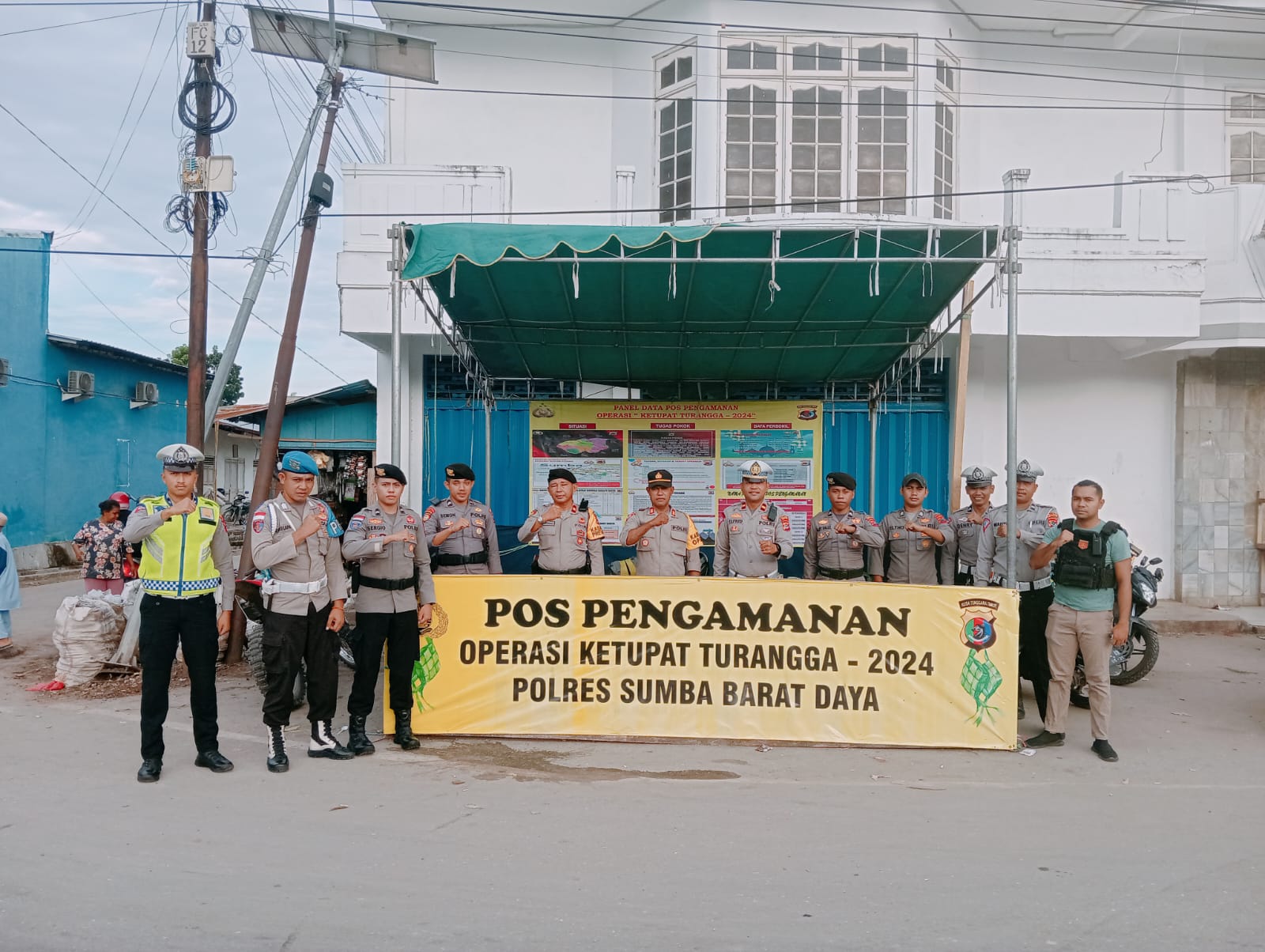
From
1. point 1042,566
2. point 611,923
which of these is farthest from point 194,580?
point 1042,566

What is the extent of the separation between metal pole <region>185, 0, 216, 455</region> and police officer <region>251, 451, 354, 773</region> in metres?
3.44

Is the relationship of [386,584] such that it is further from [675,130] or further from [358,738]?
[675,130]

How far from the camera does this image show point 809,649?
587cm

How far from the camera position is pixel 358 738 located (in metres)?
5.71

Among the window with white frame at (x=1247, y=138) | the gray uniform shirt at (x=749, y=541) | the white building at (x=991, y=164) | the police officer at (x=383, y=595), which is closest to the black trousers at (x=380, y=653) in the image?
the police officer at (x=383, y=595)

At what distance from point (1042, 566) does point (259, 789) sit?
16.5 ft

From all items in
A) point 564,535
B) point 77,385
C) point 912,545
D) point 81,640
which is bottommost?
point 81,640

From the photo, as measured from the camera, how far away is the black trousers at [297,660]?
540 cm

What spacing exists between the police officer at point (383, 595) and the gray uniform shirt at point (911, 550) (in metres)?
3.63

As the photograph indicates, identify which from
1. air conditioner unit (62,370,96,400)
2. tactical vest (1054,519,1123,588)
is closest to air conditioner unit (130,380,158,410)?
air conditioner unit (62,370,96,400)

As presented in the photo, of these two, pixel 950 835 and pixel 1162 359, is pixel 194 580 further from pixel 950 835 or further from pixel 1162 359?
pixel 1162 359

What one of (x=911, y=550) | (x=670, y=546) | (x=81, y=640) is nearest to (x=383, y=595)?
(x=670, y=546)

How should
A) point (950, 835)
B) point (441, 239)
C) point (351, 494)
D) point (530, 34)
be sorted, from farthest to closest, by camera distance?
point (351, 494), point (530, 34), point (441, 239), point (950, 835)

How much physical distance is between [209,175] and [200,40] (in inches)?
54.2
